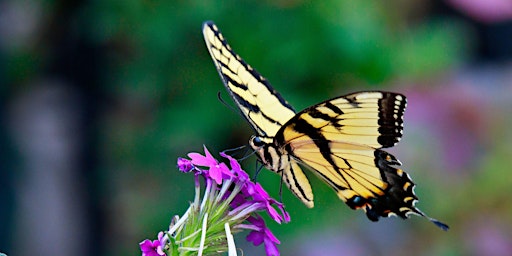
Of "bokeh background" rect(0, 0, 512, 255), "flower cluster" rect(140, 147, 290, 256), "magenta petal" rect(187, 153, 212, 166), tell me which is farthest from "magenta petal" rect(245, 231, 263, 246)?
"bokeh background" rect(0, 0, 512, 255)

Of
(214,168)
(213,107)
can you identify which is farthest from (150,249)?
(213,107)

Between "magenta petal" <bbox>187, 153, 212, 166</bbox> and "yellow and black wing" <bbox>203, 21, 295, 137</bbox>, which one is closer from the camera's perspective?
"magenta petal" <bbox>187, 153, 212, 166</bbox>

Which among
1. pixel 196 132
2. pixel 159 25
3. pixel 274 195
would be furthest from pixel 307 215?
pixel 159 25

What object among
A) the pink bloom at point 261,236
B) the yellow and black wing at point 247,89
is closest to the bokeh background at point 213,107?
the yellow and black wing at point 247,89

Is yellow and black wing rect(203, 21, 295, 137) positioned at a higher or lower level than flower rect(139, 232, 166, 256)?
higher

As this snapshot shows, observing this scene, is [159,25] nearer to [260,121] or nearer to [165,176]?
[165,176]

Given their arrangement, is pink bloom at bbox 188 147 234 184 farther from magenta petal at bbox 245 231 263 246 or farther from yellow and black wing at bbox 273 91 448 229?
yellow and black wing at bbox 273 91 448 229
